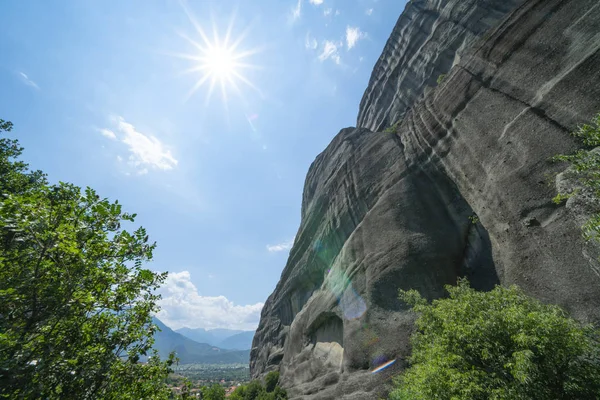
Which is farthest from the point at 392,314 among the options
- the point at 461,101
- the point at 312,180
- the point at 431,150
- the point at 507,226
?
the point at 312,180

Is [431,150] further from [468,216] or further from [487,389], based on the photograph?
[487,389]

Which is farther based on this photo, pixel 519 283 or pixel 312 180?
pixel 312 180

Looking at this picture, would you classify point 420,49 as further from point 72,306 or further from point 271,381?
point 271,381

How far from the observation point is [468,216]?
23.8 metres

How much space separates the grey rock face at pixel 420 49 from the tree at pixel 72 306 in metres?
46.6

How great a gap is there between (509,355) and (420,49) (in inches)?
2182

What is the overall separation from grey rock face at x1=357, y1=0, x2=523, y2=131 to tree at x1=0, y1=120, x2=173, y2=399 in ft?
153

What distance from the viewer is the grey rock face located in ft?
132

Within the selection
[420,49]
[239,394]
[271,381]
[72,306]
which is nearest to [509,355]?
[72,306]

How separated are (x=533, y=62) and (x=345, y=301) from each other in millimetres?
24340

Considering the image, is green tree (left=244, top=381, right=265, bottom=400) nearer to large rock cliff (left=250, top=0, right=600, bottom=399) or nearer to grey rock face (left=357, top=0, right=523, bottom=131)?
large rock cliff (left=250, top=0, right=600, bottom=399)

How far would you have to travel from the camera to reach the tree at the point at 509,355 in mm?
8719

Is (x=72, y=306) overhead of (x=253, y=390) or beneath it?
overhead

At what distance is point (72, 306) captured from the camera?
5.99 m
